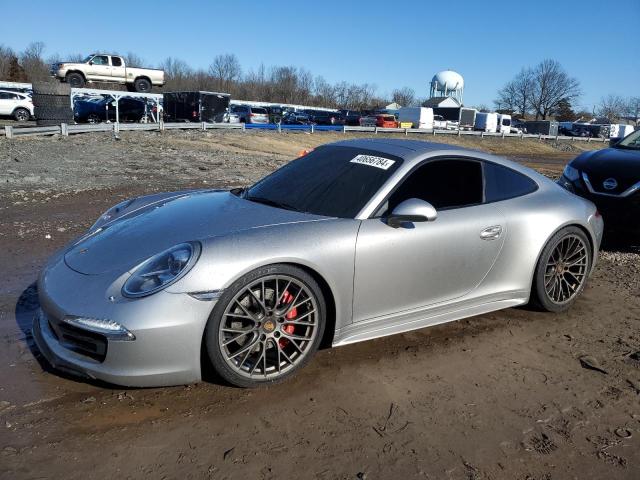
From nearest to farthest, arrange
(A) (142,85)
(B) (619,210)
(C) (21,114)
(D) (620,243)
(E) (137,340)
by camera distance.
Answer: (E) (137,340)
(B) (619,210)
(D) (620,243)
(C) (21,114)
(A) (142,85)

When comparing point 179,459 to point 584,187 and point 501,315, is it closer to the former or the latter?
point 501,315

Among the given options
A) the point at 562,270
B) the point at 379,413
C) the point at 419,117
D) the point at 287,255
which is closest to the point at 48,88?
the point at 287,255

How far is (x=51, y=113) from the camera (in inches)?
850

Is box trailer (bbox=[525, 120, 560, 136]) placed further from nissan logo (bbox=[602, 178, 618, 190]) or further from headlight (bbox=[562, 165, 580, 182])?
A: nissan logo (bbox=[602, 178, 618, 190])

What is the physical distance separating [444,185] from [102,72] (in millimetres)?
30674

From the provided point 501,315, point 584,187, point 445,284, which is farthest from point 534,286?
point 584,187

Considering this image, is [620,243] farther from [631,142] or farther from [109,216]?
[109,216]

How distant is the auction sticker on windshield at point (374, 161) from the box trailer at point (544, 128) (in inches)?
2566

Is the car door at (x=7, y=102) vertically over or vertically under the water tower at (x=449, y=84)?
under

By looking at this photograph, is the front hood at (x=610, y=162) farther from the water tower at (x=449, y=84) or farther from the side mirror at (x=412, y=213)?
the water tower at (x=449, y=84)

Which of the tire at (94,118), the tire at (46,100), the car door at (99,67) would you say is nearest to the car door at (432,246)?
the tire at (46,100)

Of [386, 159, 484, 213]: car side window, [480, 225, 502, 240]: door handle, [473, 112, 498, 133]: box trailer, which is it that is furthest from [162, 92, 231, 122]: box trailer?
[473, 112, 498, 133]: box trailer

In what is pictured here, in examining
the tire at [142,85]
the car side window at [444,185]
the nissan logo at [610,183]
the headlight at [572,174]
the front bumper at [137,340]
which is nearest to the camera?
the front bumper at [137,340]

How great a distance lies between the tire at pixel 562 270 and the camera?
422 centimetres
